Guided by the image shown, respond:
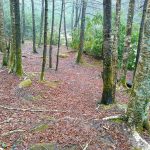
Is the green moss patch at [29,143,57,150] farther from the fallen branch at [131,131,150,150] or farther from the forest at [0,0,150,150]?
the fallen branch at [131,131,150,150]

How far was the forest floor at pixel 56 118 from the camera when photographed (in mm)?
7113

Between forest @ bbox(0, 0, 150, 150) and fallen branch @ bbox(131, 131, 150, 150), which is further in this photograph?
fallen branch @ bbox(131, 131, 150, 150)

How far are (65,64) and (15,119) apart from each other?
47.7 ft

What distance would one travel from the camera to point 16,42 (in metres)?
13.4

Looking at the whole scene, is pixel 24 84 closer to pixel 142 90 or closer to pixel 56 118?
pixel 56 118

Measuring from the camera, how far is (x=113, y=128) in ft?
25.8

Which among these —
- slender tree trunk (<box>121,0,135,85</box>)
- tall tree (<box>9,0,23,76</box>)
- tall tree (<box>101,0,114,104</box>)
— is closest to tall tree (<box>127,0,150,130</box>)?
tall tree (<box>101,0,114,104</box>)

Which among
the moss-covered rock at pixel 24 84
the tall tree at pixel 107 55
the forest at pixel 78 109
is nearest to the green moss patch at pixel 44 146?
the forest at pixel 78 109

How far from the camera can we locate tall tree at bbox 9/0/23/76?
12.9 metres

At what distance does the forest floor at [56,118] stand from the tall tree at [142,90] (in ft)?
1.41

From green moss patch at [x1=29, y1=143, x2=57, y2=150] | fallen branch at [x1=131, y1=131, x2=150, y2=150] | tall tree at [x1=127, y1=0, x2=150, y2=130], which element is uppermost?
tall tree at [x1=127, y1=0, x2=150, y2=130]

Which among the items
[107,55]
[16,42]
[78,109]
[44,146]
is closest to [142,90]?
[107,55]

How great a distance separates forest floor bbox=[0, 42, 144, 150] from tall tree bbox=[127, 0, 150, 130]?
43cm

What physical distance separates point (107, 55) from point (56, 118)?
299 centimetres
